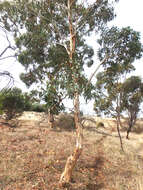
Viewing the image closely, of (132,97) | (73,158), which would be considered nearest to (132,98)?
(132,97)

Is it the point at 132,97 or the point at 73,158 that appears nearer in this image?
the point at 73,158

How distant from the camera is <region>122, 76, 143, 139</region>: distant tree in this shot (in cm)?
1680

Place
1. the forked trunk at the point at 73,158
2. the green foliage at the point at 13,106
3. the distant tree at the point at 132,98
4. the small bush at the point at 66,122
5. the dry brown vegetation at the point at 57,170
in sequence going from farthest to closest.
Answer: the distant tree at the point at 132,98 → the small bush at the point at 66,122 → the green foliage at the point at 13,106 → the forked trunk at the point at 73,158 → the dry brown vegetation at the point at 57,170

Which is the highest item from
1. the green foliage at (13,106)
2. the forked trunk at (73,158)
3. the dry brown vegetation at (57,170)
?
the green foliage at (13,106)

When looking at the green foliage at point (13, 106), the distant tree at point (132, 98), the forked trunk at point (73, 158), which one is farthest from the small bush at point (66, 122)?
the forked trunk at point (73, 158)

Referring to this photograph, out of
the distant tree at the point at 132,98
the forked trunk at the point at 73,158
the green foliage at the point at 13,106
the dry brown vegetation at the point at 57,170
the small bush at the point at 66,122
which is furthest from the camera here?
the distant tree at the point at 132,98

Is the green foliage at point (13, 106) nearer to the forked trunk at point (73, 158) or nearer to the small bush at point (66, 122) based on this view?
the small bush at point (66, 122)

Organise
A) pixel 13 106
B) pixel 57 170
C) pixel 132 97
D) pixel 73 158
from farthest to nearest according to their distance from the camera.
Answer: pixel 132 97 → pixel 13 106 → pixel 57 170 → pixel 73 158

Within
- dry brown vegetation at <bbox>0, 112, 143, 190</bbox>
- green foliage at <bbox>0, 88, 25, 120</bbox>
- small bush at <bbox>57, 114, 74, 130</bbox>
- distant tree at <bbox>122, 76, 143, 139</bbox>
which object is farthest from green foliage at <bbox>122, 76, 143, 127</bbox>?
green foliage at <bbox>0, 88, 25, 120</bbox>

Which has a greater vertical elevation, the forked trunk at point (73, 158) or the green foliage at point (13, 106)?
the green foliage at point (13, 106)

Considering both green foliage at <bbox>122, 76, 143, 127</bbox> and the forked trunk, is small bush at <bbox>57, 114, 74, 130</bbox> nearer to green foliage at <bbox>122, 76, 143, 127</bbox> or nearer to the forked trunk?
green foliage at <bbox>122, 76, 143, 127</bbox>

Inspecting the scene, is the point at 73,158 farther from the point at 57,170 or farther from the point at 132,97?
the point at 132,97

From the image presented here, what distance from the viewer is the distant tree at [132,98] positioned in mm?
16795

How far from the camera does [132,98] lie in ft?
54.4
